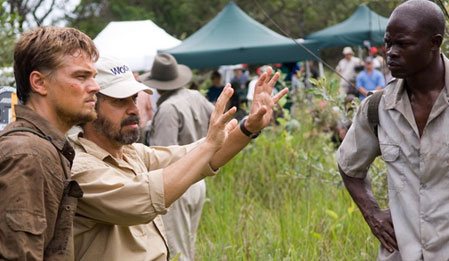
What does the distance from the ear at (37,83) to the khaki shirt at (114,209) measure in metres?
0.51

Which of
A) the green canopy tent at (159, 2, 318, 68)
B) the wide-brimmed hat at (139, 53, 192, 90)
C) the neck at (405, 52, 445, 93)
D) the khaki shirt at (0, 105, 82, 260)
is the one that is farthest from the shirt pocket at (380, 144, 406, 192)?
the green canopy tent at (159, 2, 318, 68)

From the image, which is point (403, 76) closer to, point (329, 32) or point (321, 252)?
point (321, 252)

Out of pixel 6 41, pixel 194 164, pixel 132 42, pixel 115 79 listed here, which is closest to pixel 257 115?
pixel 194 164

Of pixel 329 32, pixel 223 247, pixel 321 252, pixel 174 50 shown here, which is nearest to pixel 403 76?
pixel 321 252

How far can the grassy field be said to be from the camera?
699 centimetres

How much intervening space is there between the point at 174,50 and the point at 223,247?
9927 mm

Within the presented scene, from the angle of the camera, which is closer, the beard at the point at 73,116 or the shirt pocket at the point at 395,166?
the beard at the point at 73,116

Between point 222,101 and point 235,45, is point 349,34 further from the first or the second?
point 222,101

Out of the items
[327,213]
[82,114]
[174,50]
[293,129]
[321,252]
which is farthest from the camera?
[174,50]

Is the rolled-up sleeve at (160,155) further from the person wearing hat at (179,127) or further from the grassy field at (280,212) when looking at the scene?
the person wearing hat at (179,127)

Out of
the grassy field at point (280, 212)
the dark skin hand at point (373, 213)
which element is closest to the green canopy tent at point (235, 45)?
the grassy field at point (280, 212)

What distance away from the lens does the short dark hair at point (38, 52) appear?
3.73 m

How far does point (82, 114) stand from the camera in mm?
3805

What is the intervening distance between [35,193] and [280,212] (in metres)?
5.12
